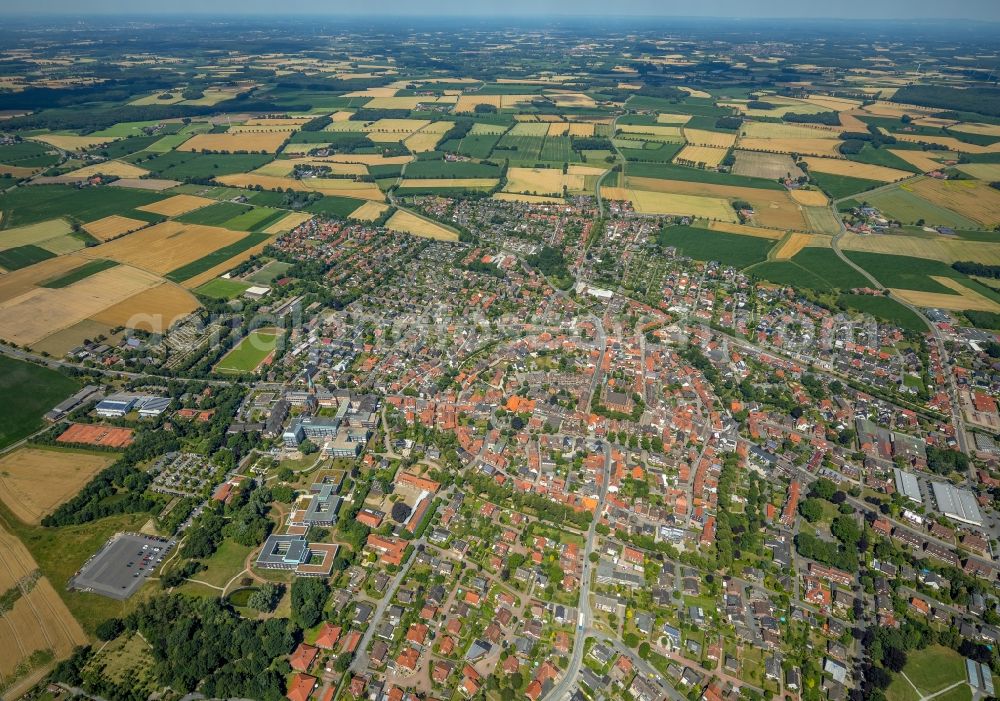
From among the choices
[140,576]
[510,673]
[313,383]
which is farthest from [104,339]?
[510,673]

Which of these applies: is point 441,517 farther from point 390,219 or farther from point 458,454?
point 390,219

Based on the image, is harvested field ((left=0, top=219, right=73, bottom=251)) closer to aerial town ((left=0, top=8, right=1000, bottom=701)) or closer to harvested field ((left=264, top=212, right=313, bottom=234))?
aerial town ((left=0, top=8, right=1000, bottom=701))

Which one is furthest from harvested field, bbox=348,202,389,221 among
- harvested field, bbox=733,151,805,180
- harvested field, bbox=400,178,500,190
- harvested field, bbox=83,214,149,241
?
harvested field, bbox=733,151,805,180

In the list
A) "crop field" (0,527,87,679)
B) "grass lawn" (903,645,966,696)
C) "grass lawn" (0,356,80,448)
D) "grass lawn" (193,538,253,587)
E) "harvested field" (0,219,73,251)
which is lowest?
"grass lawn" (903,645,966,696)

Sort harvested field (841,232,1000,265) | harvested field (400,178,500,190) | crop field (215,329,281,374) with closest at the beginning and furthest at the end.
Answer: crop field (215,329,281,374) → harvested field (841,232,1000,265) → harvested field (400,178,500,190)

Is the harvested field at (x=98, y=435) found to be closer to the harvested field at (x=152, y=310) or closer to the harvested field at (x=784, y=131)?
the harvested field at (x=152, y=310)
